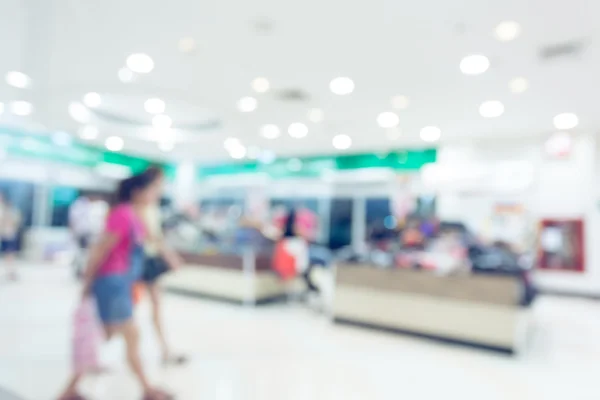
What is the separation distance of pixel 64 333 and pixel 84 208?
179 cm

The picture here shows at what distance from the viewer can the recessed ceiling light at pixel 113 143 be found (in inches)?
104

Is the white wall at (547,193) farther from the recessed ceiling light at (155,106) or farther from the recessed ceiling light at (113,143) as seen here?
the recessed ceiling light at (113,143)

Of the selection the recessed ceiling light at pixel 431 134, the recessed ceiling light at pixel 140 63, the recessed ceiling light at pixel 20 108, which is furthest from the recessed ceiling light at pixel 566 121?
the recessed ceiling light at pixel 20 108

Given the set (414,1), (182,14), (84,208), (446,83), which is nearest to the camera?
(84,208)

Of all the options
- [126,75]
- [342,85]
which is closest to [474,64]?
[342,85]

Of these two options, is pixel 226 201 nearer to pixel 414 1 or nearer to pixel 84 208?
pixel 84 208

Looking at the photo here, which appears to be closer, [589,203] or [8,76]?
[8,76]

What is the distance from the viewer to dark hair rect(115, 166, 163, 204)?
2240mm

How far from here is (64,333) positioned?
354 centimetres

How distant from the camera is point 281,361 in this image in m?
3.36

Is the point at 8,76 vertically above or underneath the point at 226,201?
above

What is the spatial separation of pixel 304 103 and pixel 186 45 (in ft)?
8.43

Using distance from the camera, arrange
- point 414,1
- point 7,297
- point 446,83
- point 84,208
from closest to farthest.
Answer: point 84,208 → point 414,1 → point 7,297 → point 446,83

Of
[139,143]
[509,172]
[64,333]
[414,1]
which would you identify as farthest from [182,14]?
[509,172]
